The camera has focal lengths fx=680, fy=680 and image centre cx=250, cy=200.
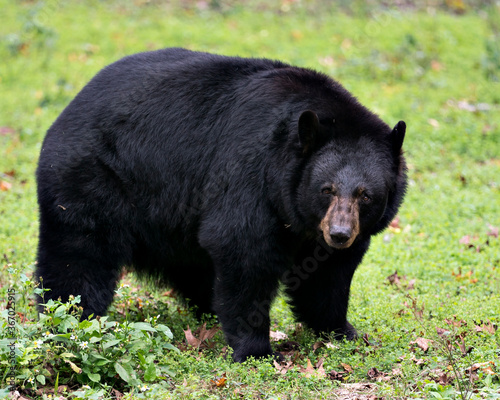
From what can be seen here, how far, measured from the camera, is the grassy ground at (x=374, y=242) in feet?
14.0

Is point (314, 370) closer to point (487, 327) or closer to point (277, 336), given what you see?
point (277, 336)

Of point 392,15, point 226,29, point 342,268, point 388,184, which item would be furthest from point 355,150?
point 392,15

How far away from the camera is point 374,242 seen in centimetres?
775

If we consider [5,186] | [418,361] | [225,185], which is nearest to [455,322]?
[418,361]

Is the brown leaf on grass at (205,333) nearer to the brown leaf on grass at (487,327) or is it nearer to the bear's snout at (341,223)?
the bear's snout at (341,223)

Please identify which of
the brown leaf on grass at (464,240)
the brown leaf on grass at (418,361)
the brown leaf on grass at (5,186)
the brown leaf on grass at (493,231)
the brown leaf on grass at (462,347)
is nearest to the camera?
the brown leaf on grass at (462,347)

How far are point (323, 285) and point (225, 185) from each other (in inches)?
46.0

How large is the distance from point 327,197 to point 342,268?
0.79 metres

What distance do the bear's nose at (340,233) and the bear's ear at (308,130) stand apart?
1.97ft

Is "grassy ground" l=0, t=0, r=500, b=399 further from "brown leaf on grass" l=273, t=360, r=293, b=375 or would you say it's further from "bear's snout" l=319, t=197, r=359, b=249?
"bear's snout" l=319, t=197, r=359, b=249

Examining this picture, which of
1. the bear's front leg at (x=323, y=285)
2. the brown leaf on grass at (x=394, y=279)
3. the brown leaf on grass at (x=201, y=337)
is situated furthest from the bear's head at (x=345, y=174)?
the brown leaf on grass at (x=394, y=279)

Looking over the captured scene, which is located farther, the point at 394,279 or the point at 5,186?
the point at 5,186

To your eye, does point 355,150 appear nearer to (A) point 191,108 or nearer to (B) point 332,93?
(B) point 332,93

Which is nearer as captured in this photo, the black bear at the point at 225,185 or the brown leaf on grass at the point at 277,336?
the black bear at the point at 225,185
